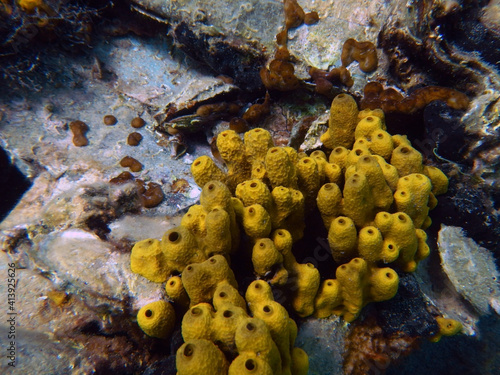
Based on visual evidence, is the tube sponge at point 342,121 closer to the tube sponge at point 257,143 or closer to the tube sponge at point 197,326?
the tube sponge at point 257,143

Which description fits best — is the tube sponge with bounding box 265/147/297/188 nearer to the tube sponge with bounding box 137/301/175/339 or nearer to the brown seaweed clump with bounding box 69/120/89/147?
the tube sponge with bounding box 137/301/175/339

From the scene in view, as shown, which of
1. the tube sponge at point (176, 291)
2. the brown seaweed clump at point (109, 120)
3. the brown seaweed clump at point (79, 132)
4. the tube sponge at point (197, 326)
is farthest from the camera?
the brown seaweed clump at point (109, 120)

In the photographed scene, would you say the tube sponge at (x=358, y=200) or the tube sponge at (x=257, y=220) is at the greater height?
the tube sponge at (x=358, y=200)

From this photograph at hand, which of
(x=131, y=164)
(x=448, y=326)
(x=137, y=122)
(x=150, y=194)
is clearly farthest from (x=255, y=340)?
(x=137, y=122)

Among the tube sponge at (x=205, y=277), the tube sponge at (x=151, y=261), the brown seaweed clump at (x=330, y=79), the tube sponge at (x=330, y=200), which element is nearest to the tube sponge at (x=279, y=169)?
the tube sponge at (x=330, y=200)

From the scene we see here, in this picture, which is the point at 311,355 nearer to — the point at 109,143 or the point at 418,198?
the point at 418,198

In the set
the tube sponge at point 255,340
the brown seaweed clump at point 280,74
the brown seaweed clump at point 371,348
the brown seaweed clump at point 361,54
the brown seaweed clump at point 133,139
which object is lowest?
the brown seaweed clump at point 371,348

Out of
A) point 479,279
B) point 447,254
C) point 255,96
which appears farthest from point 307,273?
point 255,96

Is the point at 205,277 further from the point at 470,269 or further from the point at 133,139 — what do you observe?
the point at 133,139
